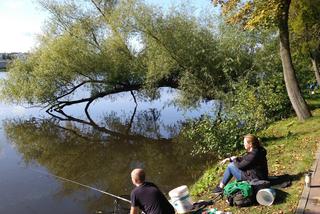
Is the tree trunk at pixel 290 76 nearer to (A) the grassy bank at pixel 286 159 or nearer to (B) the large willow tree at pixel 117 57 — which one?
(A) the grassy bank at pixel 286 159

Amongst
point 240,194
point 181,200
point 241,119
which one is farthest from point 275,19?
point 181,200

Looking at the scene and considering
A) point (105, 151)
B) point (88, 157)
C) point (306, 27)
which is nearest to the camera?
point (88, 157)

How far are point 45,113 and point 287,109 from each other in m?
18.5

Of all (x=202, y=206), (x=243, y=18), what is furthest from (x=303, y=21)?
(x=202, y=206)

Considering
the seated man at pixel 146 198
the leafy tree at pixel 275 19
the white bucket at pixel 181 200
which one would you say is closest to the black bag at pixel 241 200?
the white bucket at pixel 181 200

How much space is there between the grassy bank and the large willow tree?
7713 millimetres

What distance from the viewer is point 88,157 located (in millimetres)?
17000

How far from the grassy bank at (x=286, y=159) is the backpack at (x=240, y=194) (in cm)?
12

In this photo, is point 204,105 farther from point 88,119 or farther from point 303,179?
point 303,179

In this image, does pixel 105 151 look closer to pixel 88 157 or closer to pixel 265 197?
pixel 88 157

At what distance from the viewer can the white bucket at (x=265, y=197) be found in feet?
23.8

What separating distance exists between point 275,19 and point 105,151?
9020 millimetres

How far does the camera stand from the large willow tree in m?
22.7

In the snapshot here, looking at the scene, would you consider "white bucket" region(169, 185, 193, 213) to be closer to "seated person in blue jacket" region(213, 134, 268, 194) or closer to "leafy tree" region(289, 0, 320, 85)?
"seated person in blue jacket" region(213, 134, 268, 194)
